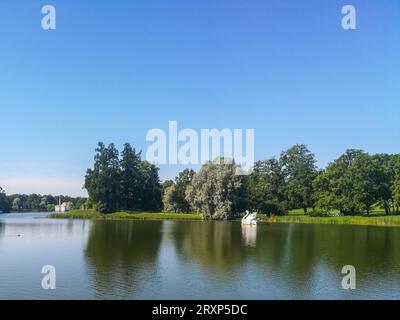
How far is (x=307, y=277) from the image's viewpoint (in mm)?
19812

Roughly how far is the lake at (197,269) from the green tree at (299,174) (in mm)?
48673

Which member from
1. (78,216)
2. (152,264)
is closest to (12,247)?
(152,264)

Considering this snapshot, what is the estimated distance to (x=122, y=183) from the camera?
3398 inches

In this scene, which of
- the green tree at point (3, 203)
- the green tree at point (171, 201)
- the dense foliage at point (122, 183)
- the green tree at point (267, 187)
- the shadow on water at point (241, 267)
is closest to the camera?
the shadow on water at point (241, 267)

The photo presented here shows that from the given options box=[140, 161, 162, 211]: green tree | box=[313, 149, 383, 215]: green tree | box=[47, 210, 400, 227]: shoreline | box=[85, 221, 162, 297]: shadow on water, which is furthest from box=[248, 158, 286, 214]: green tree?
box=[85, 221, 162, 297]: shadow on water

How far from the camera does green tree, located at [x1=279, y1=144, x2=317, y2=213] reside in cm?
8200

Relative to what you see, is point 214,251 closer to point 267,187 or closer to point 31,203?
point 267,187

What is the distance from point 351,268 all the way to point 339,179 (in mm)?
54268

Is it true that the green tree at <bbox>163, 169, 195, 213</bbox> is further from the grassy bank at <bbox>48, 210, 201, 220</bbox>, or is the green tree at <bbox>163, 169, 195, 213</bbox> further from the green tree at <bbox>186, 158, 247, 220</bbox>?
the green tree at <bbox>186, 158, 247, 220</bbox>

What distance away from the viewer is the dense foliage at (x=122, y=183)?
81.8 metres

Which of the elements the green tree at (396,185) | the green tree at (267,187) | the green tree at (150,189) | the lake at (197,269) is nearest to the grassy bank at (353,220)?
the green tree at (396,185)

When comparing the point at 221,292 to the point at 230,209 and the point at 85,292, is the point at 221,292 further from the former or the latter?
the point at 230,209

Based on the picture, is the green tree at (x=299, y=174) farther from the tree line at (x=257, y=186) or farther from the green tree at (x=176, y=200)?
the green tree at (x=176, y=200)

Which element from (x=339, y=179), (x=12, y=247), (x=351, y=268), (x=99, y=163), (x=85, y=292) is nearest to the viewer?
(x=85, y=292)
